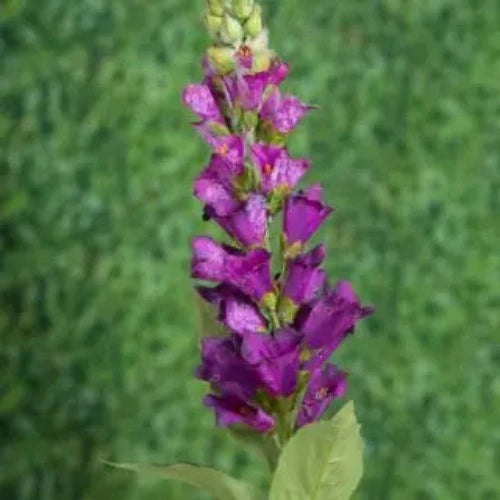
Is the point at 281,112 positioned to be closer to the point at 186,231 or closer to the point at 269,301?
the point at 269,301

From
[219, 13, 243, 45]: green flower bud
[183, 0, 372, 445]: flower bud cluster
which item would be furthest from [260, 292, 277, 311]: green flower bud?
[219, 13, 243, 45]: green flower bud

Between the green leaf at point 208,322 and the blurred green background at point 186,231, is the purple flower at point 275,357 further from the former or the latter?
the blurred green background at point 186,231

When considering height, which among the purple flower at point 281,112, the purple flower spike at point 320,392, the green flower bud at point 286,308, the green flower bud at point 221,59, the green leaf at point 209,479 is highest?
the green flower bud at point 221,59

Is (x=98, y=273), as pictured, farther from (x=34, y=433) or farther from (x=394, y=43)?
(x=394, y=43)

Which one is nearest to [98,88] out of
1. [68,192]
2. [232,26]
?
[68,192]

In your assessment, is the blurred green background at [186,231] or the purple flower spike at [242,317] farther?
the blurred green background at [186,231]

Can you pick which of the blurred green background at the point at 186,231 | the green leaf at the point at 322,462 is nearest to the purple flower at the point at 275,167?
the green leaf at the point at 322,462

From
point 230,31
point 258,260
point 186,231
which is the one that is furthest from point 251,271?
point 186,231
